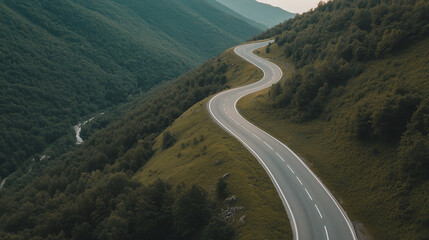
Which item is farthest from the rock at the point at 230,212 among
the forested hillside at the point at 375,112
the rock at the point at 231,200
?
the forested hillside at the point at 375,112

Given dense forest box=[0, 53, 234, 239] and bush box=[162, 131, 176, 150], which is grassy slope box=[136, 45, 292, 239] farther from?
dense forest box=[0, 53, 234, 239]

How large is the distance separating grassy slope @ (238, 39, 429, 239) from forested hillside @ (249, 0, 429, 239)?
0.38 feet

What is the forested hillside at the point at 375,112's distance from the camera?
2891 centimetres

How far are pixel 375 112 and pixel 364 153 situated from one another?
5.55m

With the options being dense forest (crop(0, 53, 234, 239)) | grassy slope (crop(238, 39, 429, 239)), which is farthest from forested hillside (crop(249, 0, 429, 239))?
dense forest (crop(0, 53, 234, 239))

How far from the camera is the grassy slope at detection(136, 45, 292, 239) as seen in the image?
28891 millimetres

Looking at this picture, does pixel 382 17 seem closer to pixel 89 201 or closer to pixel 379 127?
pixel 379 127

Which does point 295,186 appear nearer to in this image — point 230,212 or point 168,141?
point 230,212

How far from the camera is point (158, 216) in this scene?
31.9m

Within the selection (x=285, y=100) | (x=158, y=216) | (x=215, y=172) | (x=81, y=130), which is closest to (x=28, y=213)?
(x=158, y=216)

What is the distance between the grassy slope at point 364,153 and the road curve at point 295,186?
1.59 metres

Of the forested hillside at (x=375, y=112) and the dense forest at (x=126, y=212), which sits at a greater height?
the forested hillside at (x=375, y=112)

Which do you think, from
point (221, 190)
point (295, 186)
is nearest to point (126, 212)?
point (221, 190)

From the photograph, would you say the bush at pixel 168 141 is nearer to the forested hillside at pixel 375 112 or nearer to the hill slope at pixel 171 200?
the hill slope at pixel 171 200
